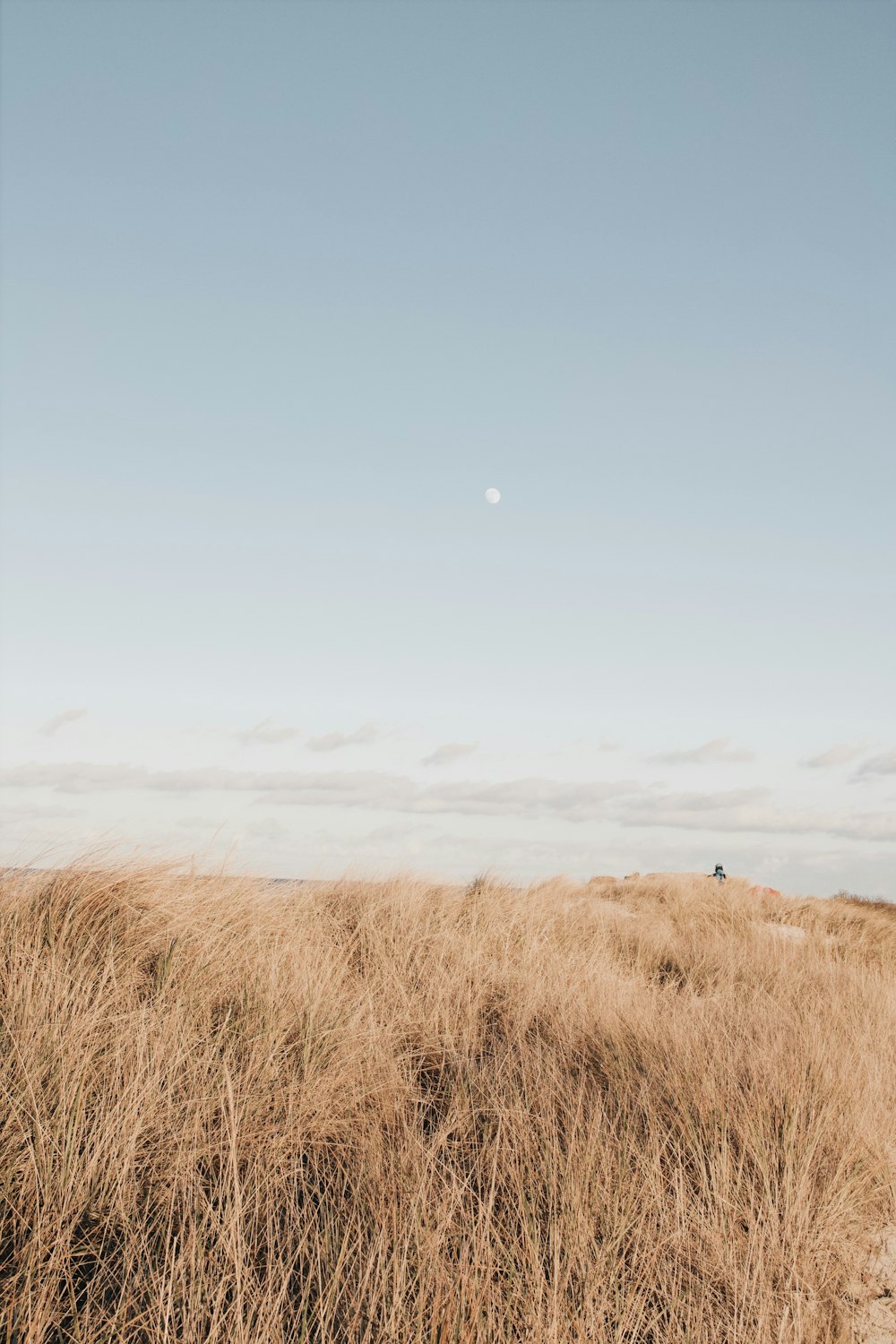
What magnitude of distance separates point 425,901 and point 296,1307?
16.6ft

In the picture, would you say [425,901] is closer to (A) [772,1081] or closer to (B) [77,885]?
(B) [77,885]

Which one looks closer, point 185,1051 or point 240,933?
point 185,1051

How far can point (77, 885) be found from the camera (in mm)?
4336

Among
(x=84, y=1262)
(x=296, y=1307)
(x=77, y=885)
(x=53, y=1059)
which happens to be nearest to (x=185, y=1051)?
(x=53, y=1059)

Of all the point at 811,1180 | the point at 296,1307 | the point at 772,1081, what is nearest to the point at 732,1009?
the point at 772,1081

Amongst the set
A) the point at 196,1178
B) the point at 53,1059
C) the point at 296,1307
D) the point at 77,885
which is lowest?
the point at 296,1307

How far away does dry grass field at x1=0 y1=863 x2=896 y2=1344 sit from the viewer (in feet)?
6.74

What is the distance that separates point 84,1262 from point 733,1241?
73.7 inches

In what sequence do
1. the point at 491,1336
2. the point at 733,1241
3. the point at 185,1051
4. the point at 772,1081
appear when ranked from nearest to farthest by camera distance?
the point at 491,1336 < the point at 733,1241 < the point at 185,1051 < the point at 772,1081

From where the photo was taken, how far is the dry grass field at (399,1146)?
2.05 metres

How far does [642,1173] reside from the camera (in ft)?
8.79

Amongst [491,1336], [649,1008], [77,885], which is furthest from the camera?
[649,1008]

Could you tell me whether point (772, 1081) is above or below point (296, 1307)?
above

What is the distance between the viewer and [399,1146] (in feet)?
9.53
